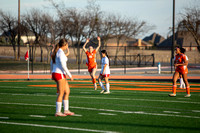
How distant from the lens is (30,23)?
137ft

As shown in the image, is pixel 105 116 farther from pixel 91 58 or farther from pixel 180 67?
pixel 91 58

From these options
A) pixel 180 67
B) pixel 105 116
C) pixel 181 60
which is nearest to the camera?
pixel 105 116

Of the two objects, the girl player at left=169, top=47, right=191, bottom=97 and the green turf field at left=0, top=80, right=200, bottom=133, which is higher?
the girl player at left=169, top=47, right=191, bottom=97

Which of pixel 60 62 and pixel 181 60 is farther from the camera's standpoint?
pixel 181 60

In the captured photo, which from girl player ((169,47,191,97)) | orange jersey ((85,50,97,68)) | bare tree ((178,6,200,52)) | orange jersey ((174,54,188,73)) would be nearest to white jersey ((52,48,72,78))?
girl player ((169,47,191,97))

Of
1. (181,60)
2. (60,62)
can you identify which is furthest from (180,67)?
(60,62)

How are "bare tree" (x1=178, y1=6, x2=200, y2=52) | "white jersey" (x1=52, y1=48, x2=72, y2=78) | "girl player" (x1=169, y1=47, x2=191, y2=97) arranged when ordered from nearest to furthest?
"white jersey" (x1=52, y1=48, x2=72, y2=78), "girl player" (x1=169, y1=47, x2=191, y2=97), "bare tree" (x1=178, y1=6, x2=200, y2=52)

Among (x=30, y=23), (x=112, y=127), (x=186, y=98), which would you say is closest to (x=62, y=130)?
(x=112, y=127)

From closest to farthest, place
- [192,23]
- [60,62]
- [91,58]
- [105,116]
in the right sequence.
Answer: [60,62] → [105,116] → [91,58] → [192,23]

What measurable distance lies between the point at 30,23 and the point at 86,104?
33.2 meters

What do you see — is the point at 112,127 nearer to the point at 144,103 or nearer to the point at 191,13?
the point at 144,103

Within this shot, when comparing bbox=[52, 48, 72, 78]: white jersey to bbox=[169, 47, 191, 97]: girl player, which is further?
bbox=[169, 47, 191, 97]: girl player

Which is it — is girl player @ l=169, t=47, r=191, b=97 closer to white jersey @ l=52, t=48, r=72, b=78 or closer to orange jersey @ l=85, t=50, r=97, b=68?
orange jersey @ l=85, t=50, r=97, b=68

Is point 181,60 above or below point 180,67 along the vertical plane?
above
